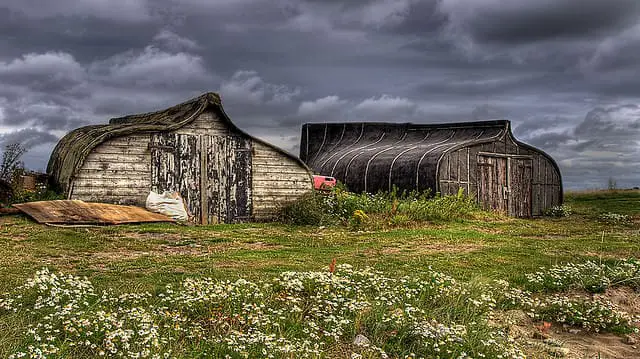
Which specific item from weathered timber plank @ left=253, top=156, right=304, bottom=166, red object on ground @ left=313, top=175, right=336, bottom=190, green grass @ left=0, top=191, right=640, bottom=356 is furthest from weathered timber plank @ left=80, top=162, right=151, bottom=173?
red object on ground @ left=313, top=175, right=336, bottom=190

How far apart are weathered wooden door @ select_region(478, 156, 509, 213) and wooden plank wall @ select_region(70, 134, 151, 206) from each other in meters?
13.4

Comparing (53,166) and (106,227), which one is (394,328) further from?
(53,166)

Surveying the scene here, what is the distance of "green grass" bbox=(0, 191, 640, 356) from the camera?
9.70 m

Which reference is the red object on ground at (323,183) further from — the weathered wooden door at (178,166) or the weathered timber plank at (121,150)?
the weathered timber plank at (121,150)

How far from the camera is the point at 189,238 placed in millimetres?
14688

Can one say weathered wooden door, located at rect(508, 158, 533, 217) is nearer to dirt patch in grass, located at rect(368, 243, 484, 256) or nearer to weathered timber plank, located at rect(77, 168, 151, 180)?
dirt patch in grass, located at rect(368, 243, 484, 256)

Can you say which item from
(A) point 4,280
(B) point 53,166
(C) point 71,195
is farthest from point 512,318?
(B) point 53,166

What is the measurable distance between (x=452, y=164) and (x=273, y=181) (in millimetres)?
7612

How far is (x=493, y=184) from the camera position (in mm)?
26688

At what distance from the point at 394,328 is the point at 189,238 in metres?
8.66

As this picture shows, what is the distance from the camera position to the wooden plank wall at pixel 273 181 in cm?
2084

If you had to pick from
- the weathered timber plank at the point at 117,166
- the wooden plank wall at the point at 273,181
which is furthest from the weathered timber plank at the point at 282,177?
the weathered timber plank at the point at 117,166

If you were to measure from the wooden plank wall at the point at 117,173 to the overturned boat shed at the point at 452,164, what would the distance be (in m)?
10.4

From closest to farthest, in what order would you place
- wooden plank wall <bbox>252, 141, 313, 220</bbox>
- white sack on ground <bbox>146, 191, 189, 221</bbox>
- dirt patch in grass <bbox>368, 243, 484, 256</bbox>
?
1. dirt patch in grass <bbox>368, 243, 484, 256</bbox>
2. white sack on ground <bbox>146, 191, 189, 221</bbox>
3. wooden plank wall <bbox>252, 141, 313, 220</bbox>
